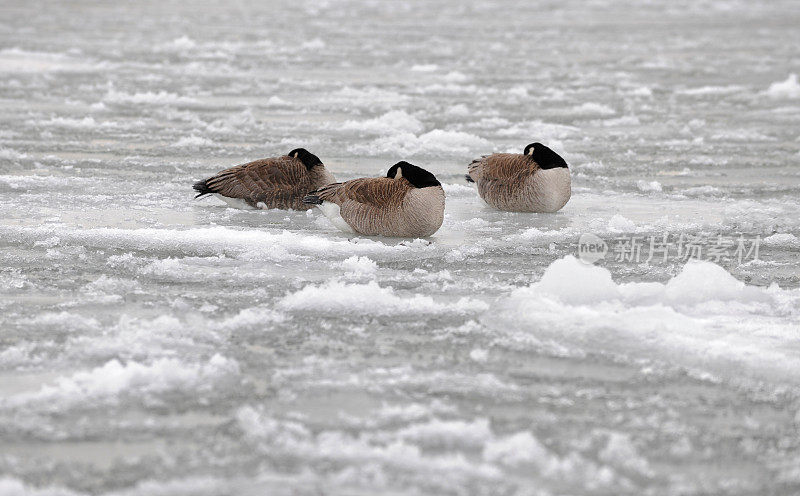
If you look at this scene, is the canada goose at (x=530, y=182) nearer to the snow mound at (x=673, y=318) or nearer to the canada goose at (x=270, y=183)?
the canada goose at (x=270, y=183)

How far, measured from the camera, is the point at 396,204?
7191 mm

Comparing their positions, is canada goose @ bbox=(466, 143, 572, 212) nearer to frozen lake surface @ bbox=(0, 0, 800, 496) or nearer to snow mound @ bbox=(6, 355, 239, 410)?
frozen lake surface @ bbox=(0, 0, 800, 496)

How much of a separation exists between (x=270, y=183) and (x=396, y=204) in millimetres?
1344

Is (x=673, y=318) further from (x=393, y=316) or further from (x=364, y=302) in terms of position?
(x=364, y=302)

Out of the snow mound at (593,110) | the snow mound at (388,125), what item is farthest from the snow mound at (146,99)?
the snow mound at (593,110)

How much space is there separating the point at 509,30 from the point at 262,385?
74.7ft

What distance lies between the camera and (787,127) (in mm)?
12773

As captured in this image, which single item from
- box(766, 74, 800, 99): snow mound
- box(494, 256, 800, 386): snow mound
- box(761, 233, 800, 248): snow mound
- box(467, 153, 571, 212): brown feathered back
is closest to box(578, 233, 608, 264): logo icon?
box(467, 153, 571, 212): brown feathered back

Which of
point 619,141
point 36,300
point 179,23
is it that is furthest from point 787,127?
point 179,23

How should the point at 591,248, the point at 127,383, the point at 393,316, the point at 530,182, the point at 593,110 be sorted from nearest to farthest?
1. the point at 127,383
2. the point at 393,316
3. the point at 591,248
4. the point at 530,182
5. the point at 593,110

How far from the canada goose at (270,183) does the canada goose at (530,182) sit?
1.22 metres

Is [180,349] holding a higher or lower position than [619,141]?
lower

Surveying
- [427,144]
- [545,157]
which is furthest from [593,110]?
[545,157]

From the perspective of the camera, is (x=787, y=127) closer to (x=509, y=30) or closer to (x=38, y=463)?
(x=38, y=463)
